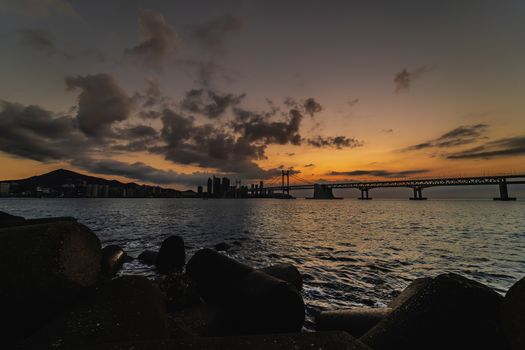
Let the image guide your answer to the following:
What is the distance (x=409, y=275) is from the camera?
31.3 feet

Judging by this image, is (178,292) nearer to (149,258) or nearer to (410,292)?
(410,292)

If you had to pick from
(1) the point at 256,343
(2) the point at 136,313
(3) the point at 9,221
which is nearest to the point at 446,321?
(1) the point at 256,343

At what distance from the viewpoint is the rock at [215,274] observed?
5328 mm

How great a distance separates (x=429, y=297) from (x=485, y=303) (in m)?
0.55

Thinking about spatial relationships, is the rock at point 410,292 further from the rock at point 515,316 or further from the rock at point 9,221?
the rock at point 9,221

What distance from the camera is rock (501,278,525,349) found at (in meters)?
2.28

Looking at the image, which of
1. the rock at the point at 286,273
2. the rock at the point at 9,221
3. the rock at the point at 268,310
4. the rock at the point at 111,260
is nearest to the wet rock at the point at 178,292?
the rock at the point at 268,310

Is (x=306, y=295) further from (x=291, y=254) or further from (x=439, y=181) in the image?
(x=439, y=181)

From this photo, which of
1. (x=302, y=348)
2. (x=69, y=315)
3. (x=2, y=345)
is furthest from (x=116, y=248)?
(x=302, y=348)

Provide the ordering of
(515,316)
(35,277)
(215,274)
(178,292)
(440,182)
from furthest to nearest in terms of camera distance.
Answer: (440,182) → (215,274) → (178,292) → (35,277) → (515,316)

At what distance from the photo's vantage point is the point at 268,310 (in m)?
4.21

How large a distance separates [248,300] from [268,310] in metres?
0.46

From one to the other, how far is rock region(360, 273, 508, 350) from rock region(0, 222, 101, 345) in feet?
13.2

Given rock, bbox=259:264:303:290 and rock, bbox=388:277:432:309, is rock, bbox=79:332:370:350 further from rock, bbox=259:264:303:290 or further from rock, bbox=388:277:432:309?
rock, bbox=259:264:303:290
